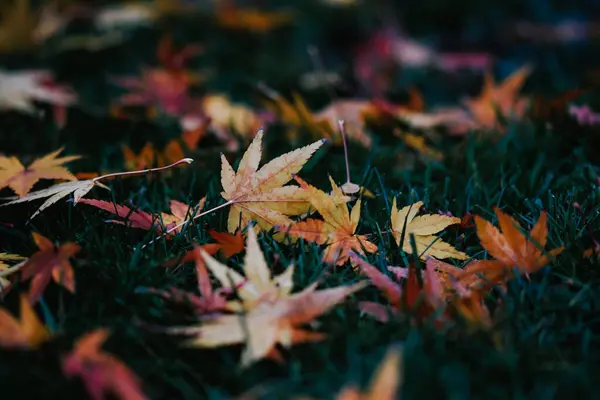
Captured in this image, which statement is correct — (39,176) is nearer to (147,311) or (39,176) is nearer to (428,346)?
(147,311)

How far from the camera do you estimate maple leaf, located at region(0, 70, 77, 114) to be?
66.2 inches

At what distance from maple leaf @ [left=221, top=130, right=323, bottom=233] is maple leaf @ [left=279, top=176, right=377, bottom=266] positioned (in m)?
0.02

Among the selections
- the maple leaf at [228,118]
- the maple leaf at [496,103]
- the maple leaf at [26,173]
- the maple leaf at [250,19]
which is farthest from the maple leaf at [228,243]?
the maple leaf at [250,19]

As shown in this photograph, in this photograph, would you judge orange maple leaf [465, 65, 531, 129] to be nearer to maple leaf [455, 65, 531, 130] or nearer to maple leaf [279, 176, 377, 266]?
maple leaf [455, 65, 531, 130]

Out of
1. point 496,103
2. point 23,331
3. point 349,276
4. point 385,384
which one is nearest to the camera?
point 385,384

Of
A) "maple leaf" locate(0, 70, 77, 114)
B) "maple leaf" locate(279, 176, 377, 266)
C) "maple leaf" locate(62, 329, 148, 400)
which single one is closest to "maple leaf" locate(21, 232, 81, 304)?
"maple leaf" locate(62, 329, 148, 400)

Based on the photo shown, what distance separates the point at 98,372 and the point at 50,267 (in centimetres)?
27

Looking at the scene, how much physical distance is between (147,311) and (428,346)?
0.40m

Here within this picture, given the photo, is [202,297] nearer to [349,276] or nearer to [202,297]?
[202,297]

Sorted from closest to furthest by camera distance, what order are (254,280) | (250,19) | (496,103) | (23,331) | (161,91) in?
(23,331), (254,280), (496,103), (161,91), (250,19)

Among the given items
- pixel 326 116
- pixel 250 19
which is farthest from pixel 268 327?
pixel 250 19

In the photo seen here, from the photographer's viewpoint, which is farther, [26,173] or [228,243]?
[26,173]

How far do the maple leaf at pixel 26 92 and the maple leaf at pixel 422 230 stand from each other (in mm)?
1176

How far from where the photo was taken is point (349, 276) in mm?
944
